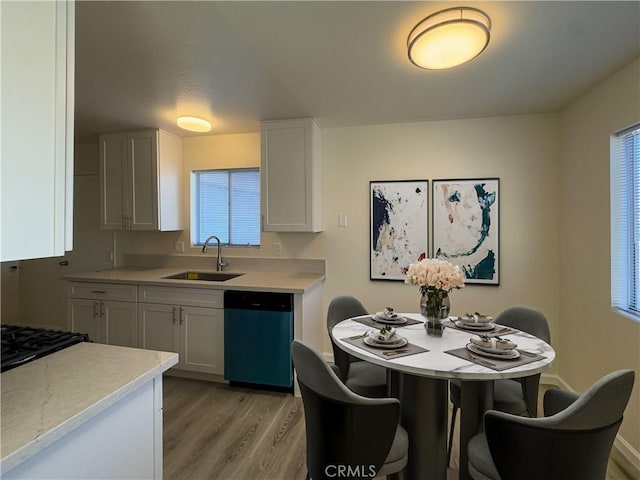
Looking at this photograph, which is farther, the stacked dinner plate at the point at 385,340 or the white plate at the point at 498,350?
the stacked dinner plate at the point at 385,340

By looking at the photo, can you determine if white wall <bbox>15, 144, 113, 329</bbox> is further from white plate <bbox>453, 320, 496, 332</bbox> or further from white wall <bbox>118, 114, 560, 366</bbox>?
white plate <bbox>453, 320, 496, 332</bbox>

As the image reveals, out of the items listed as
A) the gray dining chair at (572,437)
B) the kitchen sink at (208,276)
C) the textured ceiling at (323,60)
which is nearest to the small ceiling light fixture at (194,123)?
the textured ceiling at (323,60)

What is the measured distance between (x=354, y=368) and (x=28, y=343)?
1.66 meters

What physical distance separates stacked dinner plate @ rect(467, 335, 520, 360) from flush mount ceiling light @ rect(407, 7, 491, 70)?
4.63 ft

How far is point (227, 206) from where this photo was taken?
3.67 m

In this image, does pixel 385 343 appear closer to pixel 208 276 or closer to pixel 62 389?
pixel 62 389

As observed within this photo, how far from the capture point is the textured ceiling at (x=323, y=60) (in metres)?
1.52

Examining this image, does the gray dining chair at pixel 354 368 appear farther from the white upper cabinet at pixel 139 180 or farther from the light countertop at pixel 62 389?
the white upper cabinet at pixel 139 180

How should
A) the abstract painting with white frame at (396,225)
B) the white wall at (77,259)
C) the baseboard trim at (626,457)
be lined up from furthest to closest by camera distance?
1. the white wall at (77,259)
2. the abstract painting with white frame at (396,225)
3. the baseboard trim at (626,457)

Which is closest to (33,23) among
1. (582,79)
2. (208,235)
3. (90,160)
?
(582,79)

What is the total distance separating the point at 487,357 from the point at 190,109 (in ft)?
9.20

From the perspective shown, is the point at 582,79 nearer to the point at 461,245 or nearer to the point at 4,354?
the point at 461,245

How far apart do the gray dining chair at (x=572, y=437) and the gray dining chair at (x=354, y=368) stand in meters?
0.78

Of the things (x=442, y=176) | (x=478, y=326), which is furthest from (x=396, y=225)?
(x=478, y=326)
